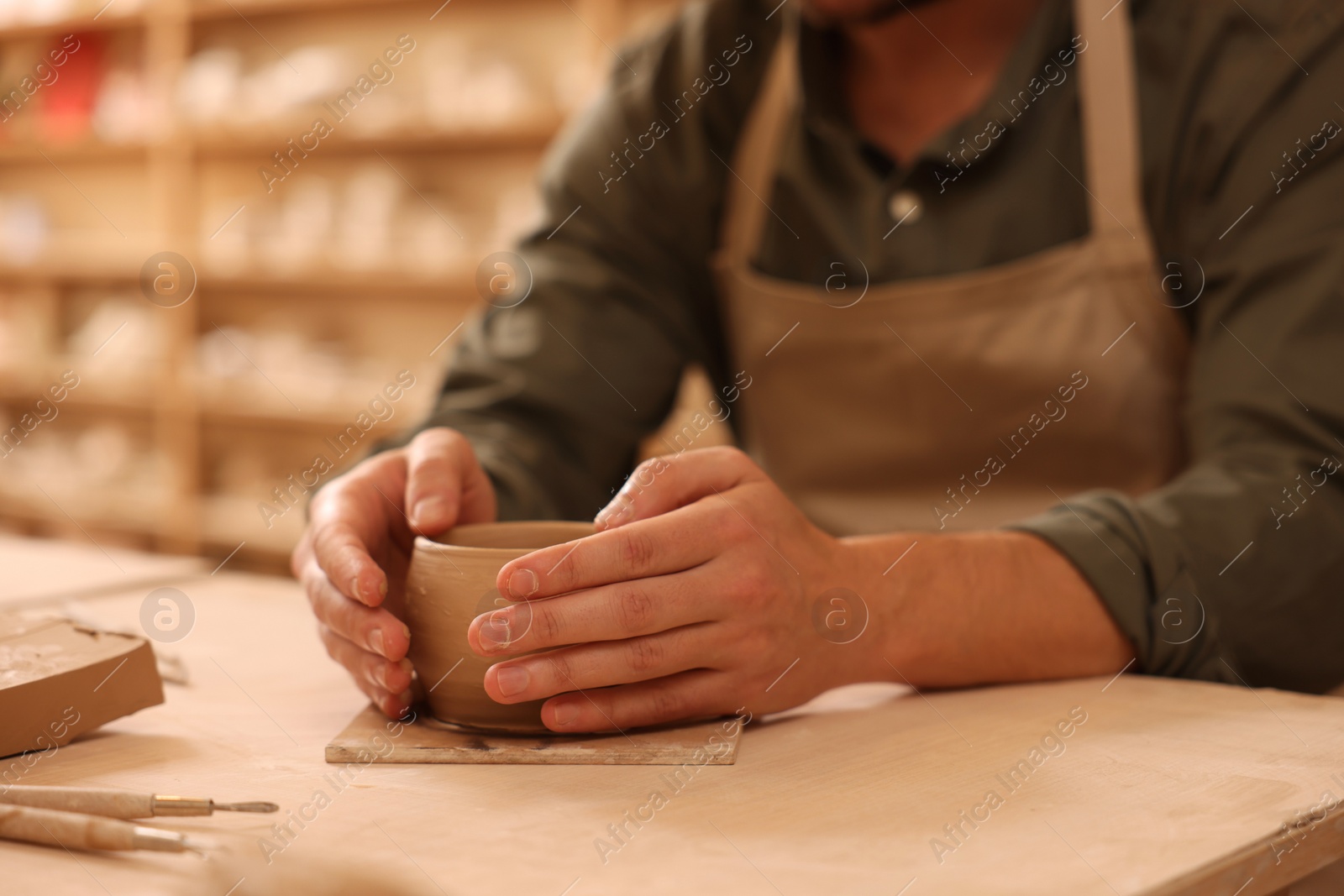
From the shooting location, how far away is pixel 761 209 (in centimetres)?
131

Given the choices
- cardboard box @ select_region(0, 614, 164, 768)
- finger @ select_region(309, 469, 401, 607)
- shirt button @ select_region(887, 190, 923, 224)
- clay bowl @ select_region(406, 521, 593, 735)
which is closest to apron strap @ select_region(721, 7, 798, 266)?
shirt button @ select_region(887, 190, 923, 224)

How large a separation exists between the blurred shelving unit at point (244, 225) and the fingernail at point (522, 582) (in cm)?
238

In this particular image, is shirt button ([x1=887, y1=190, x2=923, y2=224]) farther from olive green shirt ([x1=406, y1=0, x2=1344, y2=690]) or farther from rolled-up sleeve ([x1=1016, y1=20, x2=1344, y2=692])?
rolled-up sleeve ([x1=1016, y1=20, x2=1344, y2=692])

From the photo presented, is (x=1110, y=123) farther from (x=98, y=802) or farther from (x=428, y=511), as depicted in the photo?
(x=98, y=802)

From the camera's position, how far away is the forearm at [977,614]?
75cm

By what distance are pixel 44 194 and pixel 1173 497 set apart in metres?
4.59

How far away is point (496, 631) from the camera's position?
617 mm

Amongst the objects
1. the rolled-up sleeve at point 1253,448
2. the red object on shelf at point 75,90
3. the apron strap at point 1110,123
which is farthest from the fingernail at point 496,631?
the red object on shelf at point 75,90

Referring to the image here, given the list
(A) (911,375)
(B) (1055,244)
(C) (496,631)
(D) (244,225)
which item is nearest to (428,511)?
(C) (496,631)

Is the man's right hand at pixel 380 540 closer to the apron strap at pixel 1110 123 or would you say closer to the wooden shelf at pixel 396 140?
the apron strap at pixel 1110 123

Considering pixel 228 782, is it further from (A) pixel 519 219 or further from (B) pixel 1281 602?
(A) pixel 519 219

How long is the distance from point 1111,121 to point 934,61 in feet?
0.76

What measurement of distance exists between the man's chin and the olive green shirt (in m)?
0.06

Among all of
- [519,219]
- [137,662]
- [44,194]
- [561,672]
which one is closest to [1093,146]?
[561,672]
